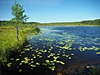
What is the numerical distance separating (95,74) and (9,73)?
7.14 meters

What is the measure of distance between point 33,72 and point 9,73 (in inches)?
84.6

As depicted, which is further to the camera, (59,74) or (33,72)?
Result: (33,72)

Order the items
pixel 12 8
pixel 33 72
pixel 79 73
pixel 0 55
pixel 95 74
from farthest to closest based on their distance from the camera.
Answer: pixel 12 8, pixel 0 55, pixel 33 72, pixel 79 73, pixel 95 74

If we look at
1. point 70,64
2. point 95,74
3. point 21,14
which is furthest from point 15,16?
point 95,74

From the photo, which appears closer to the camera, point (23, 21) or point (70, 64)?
point (70, 64)

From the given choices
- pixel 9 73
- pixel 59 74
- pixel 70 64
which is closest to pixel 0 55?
pixel 9 73

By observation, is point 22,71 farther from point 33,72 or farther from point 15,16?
point 15,16

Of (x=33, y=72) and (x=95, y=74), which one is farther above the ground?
(x=95, y=74)

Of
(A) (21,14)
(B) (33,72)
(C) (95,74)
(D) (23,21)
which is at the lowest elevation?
(B) (33,72)

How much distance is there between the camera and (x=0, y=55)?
9.73m

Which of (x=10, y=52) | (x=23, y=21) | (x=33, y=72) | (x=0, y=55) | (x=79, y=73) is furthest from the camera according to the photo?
(x=23, y=21)

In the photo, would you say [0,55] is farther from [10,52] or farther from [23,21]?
[23,21]

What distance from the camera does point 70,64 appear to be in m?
10.1

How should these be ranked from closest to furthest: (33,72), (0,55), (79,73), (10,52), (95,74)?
(95,74), (79,73), (33,72), (0,55), (10,52)
